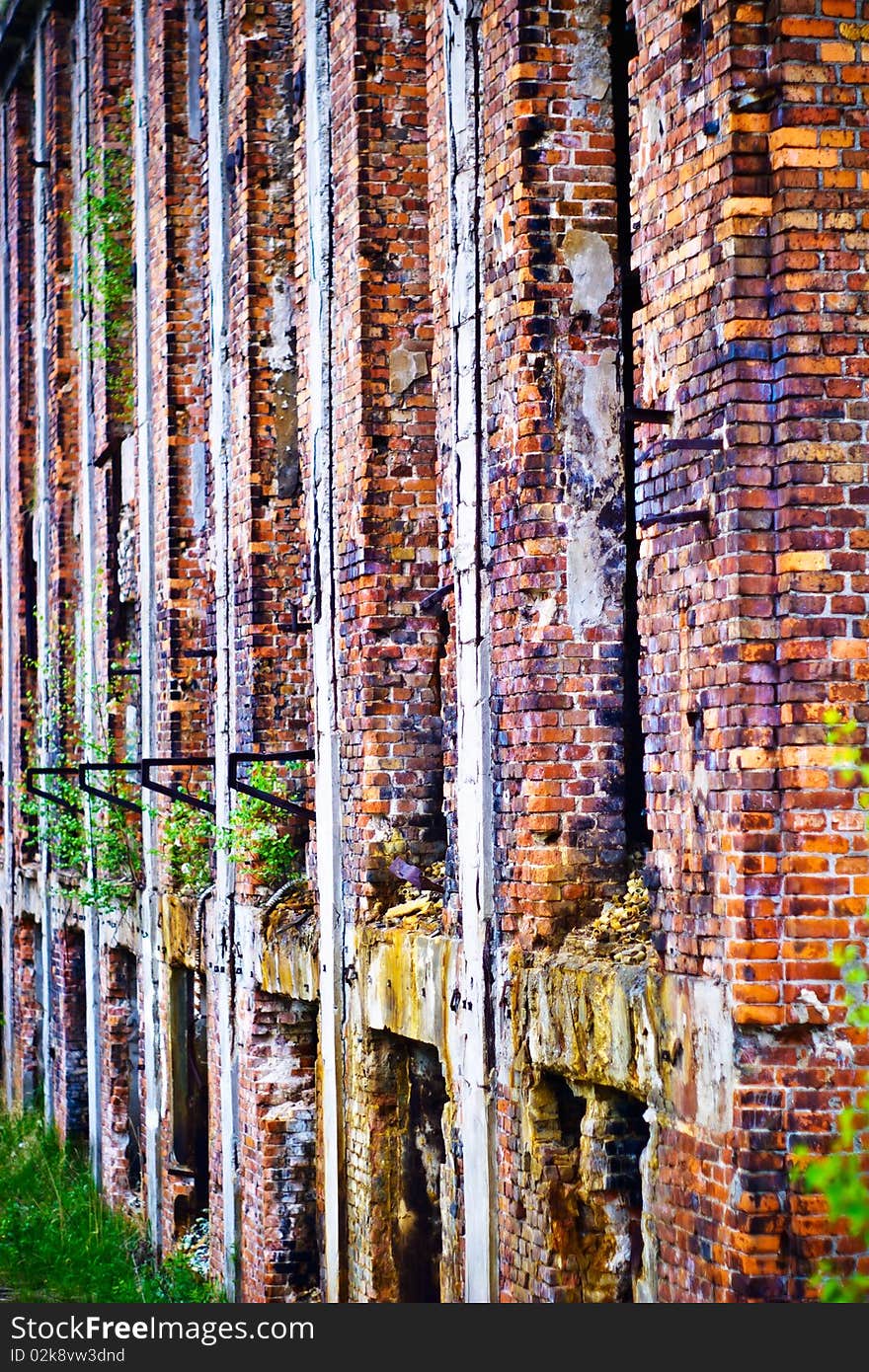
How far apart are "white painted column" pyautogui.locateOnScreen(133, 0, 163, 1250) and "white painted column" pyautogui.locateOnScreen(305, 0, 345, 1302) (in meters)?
4.03

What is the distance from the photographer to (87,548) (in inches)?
672

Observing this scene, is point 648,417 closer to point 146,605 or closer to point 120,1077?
point 146,605

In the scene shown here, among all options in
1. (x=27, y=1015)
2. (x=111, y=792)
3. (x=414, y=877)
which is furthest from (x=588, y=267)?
(x=27, y=1015)

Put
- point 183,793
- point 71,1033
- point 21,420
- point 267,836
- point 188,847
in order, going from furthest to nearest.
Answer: point 21,420 < point 71,1033 < point 188,847 < point 183,793 < point 267,836

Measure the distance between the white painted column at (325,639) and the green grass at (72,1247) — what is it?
2.68 meters

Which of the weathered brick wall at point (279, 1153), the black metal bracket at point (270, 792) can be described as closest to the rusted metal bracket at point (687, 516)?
the black metal bracket at point (270, 792)

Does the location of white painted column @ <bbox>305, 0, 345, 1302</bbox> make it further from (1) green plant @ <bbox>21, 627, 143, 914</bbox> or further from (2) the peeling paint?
(1) green plant @ <bbox>21, 627, 143, 914</bbox>

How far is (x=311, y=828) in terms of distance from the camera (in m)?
11.2

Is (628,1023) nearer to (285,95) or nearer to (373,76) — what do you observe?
(373,76)

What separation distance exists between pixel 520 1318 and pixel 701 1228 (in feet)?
2.22

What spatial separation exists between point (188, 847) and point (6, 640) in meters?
8.32

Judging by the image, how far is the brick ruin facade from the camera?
5.95m

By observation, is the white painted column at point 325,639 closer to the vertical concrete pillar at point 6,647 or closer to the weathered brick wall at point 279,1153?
the weathered brick wall at point 279,1153

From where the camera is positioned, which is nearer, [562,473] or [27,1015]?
[562,473]
